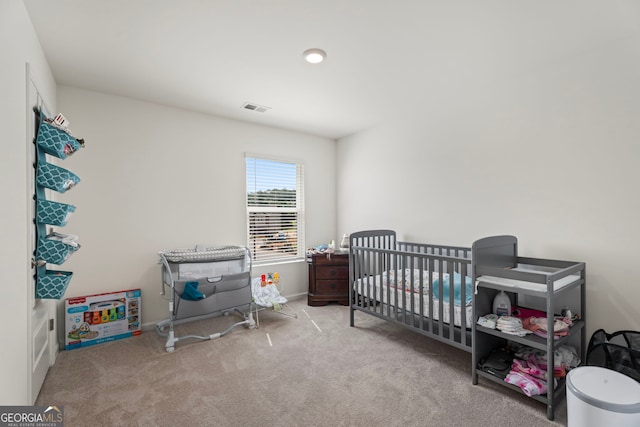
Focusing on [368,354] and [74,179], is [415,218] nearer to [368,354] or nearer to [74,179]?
[368,354]

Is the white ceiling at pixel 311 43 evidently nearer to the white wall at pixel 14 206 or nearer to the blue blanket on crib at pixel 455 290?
the white wall at pixel 14 206

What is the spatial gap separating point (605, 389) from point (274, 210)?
3.30m

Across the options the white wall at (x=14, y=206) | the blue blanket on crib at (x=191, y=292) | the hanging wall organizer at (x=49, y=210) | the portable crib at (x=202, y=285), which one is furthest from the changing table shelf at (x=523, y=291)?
the hanging wall organizer at (x=49, y=210)

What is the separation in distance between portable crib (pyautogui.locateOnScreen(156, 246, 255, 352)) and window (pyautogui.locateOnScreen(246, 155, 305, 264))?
0.59 metres

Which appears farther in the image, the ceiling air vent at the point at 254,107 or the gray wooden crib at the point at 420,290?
the ceiling air vent at the point at 254,107

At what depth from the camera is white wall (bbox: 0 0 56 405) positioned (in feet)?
4.28

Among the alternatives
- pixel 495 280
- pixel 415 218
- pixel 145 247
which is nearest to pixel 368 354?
pixel 495 280

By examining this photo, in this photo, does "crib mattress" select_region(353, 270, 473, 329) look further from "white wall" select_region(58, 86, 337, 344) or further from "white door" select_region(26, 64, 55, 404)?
"white door" select_region(26, 64, 55, 404)

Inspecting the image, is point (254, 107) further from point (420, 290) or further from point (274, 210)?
point (420, 290)

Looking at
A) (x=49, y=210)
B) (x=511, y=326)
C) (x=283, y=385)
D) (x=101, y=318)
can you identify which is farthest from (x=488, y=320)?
(x=101, y=318)

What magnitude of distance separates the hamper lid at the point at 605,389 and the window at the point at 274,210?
311 centimetres

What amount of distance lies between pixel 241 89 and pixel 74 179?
152cm

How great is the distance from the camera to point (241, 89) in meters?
2.71

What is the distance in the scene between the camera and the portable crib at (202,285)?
2557 mm
